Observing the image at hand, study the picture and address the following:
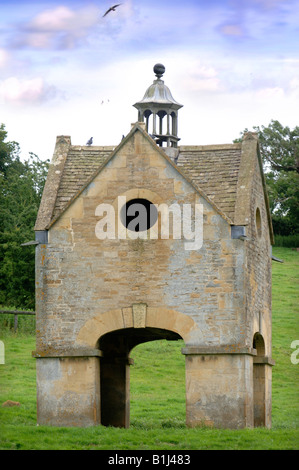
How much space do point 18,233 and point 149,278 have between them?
22453 millimetres

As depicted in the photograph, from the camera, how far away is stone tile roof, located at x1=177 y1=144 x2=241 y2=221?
26.6 m

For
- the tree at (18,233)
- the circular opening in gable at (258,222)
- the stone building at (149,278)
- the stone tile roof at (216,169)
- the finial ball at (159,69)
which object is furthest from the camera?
the tree at (18,233)

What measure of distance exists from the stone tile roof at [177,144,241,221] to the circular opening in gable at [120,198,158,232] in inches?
49.8

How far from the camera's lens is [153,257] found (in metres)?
25.9

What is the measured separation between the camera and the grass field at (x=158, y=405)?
76.6 feet

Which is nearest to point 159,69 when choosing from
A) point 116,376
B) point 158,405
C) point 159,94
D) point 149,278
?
point 159,94

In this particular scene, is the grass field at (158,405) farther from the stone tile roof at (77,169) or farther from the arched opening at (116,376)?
the stone tile roof at (77,169)

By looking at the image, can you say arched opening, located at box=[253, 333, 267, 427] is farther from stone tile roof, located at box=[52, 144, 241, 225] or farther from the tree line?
the tree line

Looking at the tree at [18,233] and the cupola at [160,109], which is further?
the tree at [18,233]

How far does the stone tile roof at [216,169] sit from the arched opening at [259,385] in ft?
12.8

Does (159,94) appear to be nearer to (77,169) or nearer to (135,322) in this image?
(77,169)

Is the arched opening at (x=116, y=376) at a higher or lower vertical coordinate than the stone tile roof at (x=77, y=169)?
lower

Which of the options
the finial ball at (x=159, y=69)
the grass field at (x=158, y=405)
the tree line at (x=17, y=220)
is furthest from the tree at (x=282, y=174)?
the finial ball at (x=159, y=69)

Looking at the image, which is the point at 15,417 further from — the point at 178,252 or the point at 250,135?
the point at 250,135
